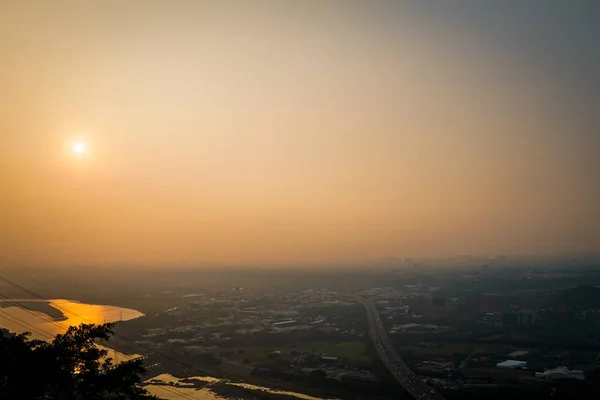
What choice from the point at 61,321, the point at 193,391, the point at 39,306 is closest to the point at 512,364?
the point at 193,391

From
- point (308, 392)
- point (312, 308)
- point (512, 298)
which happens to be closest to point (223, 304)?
point (312, 308)

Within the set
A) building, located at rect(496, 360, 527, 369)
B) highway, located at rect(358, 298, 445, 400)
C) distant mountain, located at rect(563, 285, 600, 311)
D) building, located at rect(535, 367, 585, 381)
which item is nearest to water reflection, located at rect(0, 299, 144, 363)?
highway, located at rect(358, 298, 445, 400)

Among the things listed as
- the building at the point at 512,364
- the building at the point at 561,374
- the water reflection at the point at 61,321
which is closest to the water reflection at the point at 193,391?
the water reflection at the point at 61,321

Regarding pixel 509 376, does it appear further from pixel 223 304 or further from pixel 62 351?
pixel 223 304

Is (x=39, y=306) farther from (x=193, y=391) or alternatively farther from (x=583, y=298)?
(x=583, y=298)

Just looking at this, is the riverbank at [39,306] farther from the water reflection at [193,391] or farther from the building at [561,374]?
Result: the building at [561,374]

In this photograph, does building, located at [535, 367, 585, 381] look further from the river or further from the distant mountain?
the distant mountain
